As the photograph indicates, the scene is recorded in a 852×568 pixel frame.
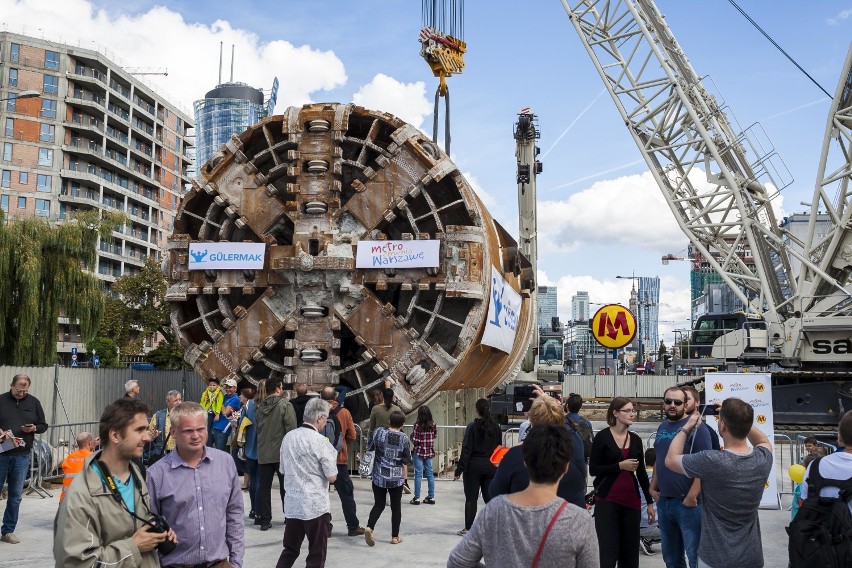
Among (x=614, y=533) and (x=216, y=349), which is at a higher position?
(x=216, y=349)

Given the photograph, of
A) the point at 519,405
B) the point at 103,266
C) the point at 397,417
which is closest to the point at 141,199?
the point at 103,266

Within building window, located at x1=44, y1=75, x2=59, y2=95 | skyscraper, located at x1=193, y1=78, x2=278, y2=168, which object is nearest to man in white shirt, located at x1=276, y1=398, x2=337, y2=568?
building window, located at x1=44, y1=75, x2=59, y2=95

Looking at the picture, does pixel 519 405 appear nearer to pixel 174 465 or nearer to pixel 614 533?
pixel 614 533

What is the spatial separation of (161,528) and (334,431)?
246 inches

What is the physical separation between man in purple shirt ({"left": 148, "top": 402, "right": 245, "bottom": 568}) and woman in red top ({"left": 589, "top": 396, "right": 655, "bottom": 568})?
306 cm

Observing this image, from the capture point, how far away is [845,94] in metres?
21.2

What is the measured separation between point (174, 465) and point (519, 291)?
50.3 ft

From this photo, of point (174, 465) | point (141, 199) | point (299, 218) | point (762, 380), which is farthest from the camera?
point (141, 199)

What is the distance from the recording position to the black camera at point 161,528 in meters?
4.14

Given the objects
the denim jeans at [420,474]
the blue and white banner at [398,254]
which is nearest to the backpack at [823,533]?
the denim jeans at [420,474]

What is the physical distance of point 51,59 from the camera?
68.6m

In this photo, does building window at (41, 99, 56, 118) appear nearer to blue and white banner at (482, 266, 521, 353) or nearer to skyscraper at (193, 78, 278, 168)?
blue and white banner at (482, 266, 521, 353)

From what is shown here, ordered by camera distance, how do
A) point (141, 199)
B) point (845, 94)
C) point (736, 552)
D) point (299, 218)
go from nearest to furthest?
point (736, 552) < point (299, 218) < point (845, 94) < point (141, 199)

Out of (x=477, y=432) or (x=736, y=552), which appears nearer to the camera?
(x=736, y=552)
